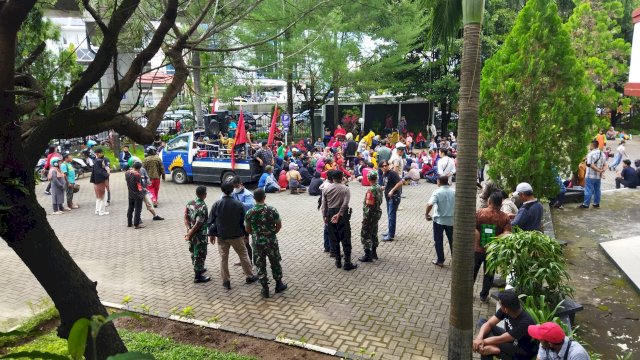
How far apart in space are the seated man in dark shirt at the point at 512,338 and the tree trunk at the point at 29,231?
3.57 meters

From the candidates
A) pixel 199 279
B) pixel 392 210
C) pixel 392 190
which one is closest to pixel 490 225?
pixel 392 190

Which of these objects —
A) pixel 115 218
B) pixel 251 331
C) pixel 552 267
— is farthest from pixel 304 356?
pixel 115 218

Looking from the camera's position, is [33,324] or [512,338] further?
[33,324]

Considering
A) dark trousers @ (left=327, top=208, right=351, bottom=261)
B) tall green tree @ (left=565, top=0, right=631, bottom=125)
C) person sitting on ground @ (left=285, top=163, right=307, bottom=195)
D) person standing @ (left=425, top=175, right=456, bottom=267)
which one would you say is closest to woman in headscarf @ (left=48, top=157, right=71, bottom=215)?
person sitting on ground @ (left=285, top=163, right=307, bottom=195)

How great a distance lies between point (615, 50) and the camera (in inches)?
919

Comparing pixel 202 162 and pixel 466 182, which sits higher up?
pixel 466 182

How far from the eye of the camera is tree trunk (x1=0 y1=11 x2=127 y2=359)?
3.78 meters

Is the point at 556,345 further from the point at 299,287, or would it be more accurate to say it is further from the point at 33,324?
the point at 33,324

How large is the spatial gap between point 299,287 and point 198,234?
183cm

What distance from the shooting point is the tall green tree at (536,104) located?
8.86 m

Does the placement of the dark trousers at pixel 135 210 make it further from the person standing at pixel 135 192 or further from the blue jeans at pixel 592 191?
the blue jeans at pixel 592 191

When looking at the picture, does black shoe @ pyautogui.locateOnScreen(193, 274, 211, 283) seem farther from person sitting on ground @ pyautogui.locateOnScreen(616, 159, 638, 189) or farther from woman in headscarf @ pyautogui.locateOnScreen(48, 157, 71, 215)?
person sitting on ground @ pyautogui.locateOnScreen(616, 159, 638, 189)

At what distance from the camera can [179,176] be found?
1694cm

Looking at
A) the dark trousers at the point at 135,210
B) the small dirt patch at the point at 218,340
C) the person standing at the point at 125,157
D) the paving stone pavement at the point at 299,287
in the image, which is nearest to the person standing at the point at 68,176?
the paving stone pavement at the point at 299,287
